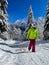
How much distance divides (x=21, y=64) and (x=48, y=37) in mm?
31785

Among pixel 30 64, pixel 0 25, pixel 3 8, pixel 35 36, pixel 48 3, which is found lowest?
pixel 30 64

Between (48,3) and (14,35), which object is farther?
(14,35)

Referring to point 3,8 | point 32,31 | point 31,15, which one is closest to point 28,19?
point 31,15

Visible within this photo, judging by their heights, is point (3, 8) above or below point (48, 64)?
above

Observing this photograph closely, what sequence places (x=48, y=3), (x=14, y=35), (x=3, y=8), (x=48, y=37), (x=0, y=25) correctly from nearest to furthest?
(x=0, y=25)
(x=3, y=8)
(x=48, y=37)
(x=48, y=3)
(x=14, y=35)

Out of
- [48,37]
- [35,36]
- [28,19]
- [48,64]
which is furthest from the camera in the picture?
[28,19]

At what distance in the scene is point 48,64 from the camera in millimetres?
7320

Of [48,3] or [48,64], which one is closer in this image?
[48,64]

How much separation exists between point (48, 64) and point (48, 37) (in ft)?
104

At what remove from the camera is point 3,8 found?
32875mm

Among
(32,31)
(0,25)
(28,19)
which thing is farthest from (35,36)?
(28,19)

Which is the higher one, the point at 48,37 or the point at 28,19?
the point at 28,19

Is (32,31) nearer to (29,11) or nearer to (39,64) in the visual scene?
(39,64)

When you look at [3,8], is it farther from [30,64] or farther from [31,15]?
[31,15]
